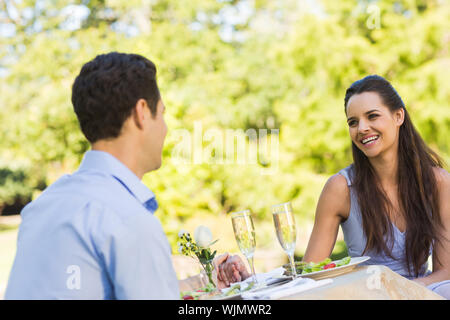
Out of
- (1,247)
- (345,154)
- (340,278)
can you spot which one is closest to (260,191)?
(345,154)

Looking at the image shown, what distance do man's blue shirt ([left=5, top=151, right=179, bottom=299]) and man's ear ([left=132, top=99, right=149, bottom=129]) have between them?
0.22 metres

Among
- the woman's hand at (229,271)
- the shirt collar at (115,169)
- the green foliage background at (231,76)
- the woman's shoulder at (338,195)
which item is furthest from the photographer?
the green foliage background at (231,76)

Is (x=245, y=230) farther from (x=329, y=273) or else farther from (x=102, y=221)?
(x=102, y=221)

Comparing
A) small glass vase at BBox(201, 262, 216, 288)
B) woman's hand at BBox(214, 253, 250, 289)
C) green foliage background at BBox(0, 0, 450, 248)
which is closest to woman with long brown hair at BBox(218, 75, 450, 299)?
woman's hand at BBox(214, 253, 250, 289)

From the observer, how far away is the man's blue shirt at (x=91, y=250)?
121 centimetres

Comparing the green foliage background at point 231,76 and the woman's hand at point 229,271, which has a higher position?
the green foliage background at point 231,76

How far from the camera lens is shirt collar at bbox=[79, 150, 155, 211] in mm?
1396

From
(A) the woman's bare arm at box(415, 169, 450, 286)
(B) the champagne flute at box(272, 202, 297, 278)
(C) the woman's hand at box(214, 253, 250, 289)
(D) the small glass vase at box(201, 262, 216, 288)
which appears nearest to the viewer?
(B) the champagne flute at box(272, 202, 297, 278)

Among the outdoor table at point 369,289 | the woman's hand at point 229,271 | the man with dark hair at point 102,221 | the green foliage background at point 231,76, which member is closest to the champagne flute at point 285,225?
the outdoor table at point 369,289

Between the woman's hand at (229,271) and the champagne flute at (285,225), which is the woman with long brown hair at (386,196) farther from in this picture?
the champagne flute at (285,225)

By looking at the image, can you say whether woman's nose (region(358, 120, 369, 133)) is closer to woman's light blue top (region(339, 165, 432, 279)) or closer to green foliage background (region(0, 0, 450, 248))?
woman's light blue top (region(339, 165, 432, 279))

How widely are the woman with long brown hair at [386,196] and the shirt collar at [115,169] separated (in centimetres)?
163

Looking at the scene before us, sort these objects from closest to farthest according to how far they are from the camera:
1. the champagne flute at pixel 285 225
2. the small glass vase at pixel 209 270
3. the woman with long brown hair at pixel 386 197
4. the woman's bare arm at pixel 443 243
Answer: the champagne flute at pixel 285 225 < the small glass vase at pixel 209 270 < the woman's bare arm at pixel 443 243 < the woman with long brown hair at pixel 386 197
